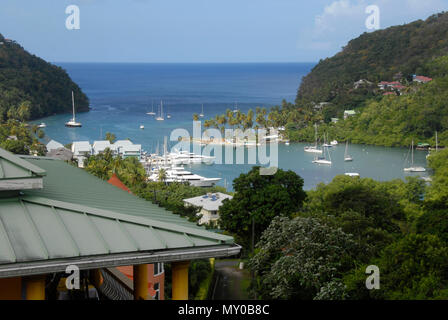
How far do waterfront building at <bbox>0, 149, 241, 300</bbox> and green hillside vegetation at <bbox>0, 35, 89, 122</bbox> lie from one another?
219 ft

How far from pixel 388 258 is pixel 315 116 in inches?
2333

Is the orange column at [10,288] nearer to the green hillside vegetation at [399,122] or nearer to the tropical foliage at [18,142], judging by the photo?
the tropical foliage at [18,142]

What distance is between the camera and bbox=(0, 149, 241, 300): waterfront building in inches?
153

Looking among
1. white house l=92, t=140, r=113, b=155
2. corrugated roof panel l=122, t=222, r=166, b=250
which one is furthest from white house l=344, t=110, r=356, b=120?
corrugated roof panel l=122, t=222, r=166, b=250

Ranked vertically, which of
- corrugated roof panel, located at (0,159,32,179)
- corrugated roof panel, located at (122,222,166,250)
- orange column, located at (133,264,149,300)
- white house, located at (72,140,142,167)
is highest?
corrugated roof panel, located at (0,159,32,179)

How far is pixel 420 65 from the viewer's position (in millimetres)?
81875

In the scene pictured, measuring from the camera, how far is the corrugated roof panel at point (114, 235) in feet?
13.4

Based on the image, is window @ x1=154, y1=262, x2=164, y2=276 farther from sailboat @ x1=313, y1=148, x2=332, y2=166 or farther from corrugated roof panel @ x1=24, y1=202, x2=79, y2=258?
sailboat @ x1=313, y1=148, x2=332, y2=166

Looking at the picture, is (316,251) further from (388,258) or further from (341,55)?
(341,55)

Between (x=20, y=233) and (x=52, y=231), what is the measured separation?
21cm

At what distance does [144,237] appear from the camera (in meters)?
4.26

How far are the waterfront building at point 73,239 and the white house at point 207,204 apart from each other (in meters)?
25.6

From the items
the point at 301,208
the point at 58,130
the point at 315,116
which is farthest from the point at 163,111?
the point at 301,208

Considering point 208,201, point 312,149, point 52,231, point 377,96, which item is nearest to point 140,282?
point 52,231
